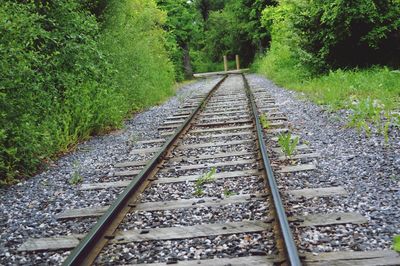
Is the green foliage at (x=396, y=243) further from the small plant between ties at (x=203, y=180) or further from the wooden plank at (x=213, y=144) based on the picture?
the wooden plank at (x=213, y=144)

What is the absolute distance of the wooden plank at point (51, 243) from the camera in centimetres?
303

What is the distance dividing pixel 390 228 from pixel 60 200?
310cm

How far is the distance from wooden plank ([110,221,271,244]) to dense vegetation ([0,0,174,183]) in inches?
92.3

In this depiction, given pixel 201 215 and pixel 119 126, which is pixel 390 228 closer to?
pixel 201 215

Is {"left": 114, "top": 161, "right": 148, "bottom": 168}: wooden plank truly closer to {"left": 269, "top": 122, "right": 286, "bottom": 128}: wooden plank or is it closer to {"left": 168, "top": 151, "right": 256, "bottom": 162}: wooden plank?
{"left": 168, "top": 151, "right": 256, "bottom": 162}: wooden plank

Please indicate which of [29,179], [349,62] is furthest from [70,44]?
[349,62]

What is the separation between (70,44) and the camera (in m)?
7.34

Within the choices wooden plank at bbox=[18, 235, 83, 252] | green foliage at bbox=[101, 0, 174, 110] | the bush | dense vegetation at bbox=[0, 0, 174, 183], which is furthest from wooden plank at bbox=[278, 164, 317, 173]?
the bush

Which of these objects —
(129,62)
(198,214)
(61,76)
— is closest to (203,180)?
(198,214)

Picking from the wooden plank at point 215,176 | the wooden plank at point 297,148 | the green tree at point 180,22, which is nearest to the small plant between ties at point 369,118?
the wooden plank at point 297,148

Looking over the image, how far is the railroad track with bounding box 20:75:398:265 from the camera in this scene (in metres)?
2.79

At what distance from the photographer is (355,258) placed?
2531mm

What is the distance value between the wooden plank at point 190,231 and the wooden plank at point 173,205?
46 centimetres

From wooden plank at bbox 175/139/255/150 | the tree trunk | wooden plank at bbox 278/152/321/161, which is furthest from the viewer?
the tree trunk
